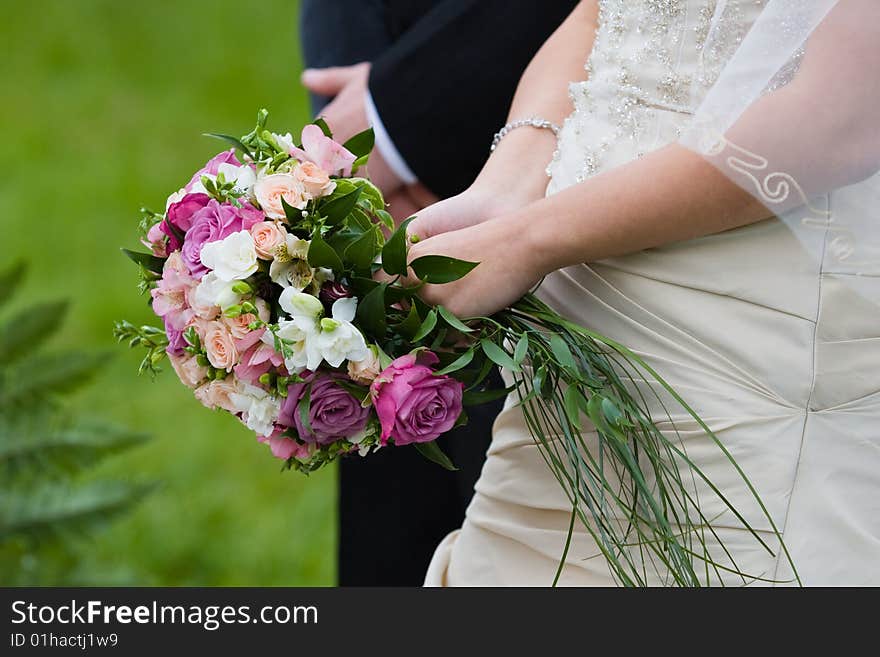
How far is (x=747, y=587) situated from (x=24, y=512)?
2.24 meters

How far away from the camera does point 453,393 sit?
148cm

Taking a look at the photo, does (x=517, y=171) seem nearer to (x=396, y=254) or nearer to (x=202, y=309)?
(x=396, y=254)

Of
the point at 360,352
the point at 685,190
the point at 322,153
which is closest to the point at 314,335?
the point at 360,352

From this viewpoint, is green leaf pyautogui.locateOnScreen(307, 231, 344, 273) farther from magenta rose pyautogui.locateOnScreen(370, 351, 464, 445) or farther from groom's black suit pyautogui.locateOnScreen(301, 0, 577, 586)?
groom's black suit pyautogui.locateOnScreen(301, 0, 577, 586)

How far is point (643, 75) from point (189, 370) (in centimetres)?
71

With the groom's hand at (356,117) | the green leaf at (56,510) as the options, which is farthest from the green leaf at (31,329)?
the groom's hand at (356,117)

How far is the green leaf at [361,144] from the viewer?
1622 mm

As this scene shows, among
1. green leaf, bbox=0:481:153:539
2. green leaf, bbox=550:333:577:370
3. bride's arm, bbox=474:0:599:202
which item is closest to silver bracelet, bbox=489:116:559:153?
bride's arm, bbox=474:0:599:202

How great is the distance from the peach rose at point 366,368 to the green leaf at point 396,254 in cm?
11

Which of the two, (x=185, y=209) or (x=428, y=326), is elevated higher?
(x=185, y=209)

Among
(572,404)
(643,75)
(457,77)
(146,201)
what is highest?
(146,201)

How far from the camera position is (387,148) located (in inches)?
95.7

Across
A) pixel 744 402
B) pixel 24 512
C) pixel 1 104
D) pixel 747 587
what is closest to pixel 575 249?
pixel 744 402

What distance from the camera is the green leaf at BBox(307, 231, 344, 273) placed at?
4.75 ft
